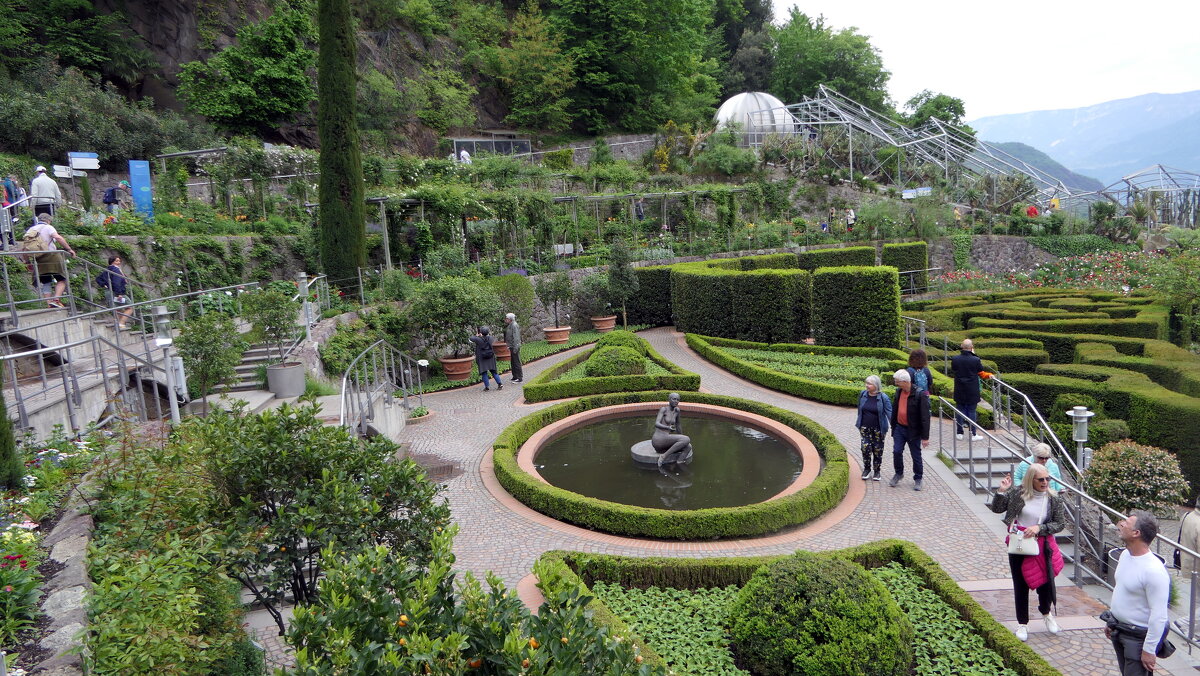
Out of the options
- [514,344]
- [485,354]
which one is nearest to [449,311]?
[485,354]

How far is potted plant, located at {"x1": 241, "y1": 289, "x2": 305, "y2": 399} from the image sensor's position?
11.7m

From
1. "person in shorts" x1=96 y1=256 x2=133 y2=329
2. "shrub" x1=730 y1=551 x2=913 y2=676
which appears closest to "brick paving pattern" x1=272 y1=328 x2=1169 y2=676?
"shrub" x1=730 y1=551 x2=913 y2=676

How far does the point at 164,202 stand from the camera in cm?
1867

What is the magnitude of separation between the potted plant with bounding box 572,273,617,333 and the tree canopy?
126 ft

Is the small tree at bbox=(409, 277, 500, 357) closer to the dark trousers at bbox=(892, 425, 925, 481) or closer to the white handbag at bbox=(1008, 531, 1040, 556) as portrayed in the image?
the dark trousers at bbox=(892, 425, 925, 481)

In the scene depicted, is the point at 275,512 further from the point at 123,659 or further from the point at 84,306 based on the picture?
the point at 84,306

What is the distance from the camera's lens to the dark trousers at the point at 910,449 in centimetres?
959

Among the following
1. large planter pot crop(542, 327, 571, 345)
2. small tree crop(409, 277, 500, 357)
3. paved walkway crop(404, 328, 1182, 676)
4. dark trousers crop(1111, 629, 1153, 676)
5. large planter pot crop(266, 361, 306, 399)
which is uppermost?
small tree crop(409, 277, 500, 357)

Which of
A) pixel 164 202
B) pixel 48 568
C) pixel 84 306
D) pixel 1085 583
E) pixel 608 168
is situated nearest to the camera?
pixel 48 568

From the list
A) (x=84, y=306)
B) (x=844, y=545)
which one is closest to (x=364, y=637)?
(x=844, y=545)

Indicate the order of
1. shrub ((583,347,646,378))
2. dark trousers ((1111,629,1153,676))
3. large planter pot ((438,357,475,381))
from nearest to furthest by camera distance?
dark trousers ((1111,629,1153,676)) → shrub ((583,347,646,378)) → large planter pot ((438,357,475,381))

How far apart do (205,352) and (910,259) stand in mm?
26106

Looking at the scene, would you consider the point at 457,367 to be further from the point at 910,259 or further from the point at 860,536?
the point at 910,259

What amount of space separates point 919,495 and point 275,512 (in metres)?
8.27
